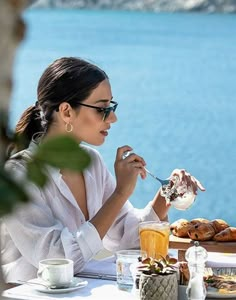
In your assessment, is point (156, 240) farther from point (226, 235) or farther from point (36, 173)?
point (36, 173)

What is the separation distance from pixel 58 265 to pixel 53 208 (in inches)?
14.6

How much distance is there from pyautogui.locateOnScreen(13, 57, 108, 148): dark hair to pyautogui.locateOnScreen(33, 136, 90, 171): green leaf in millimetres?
1856

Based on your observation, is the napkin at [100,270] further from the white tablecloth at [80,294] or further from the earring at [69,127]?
the earring at [69,127]

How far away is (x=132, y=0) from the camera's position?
5175 centimetres

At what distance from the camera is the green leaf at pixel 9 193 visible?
1.51 feet

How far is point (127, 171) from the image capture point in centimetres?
224

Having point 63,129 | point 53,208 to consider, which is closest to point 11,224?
point 53,208

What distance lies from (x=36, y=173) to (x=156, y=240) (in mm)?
1552

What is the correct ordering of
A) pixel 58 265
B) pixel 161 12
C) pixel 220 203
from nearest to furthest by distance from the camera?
1. pixel 58 265
2. pixel 220 203
3. pixel 161 12

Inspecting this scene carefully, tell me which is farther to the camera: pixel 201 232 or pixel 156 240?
pixel 201 232

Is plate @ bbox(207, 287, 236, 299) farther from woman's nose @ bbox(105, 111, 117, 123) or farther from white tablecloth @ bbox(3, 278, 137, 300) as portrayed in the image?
woman's nose @ bbox(105, 111, 117, 123)

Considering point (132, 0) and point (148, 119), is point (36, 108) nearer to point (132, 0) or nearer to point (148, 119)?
point (148, 119)

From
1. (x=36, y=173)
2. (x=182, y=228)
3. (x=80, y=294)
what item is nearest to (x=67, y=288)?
(x=80, y=294)

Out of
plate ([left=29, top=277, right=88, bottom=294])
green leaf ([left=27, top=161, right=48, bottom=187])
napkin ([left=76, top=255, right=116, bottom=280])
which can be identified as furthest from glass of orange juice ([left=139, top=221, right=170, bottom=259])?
green leaf ([left=27, top=161, right=48, bottom=187])
